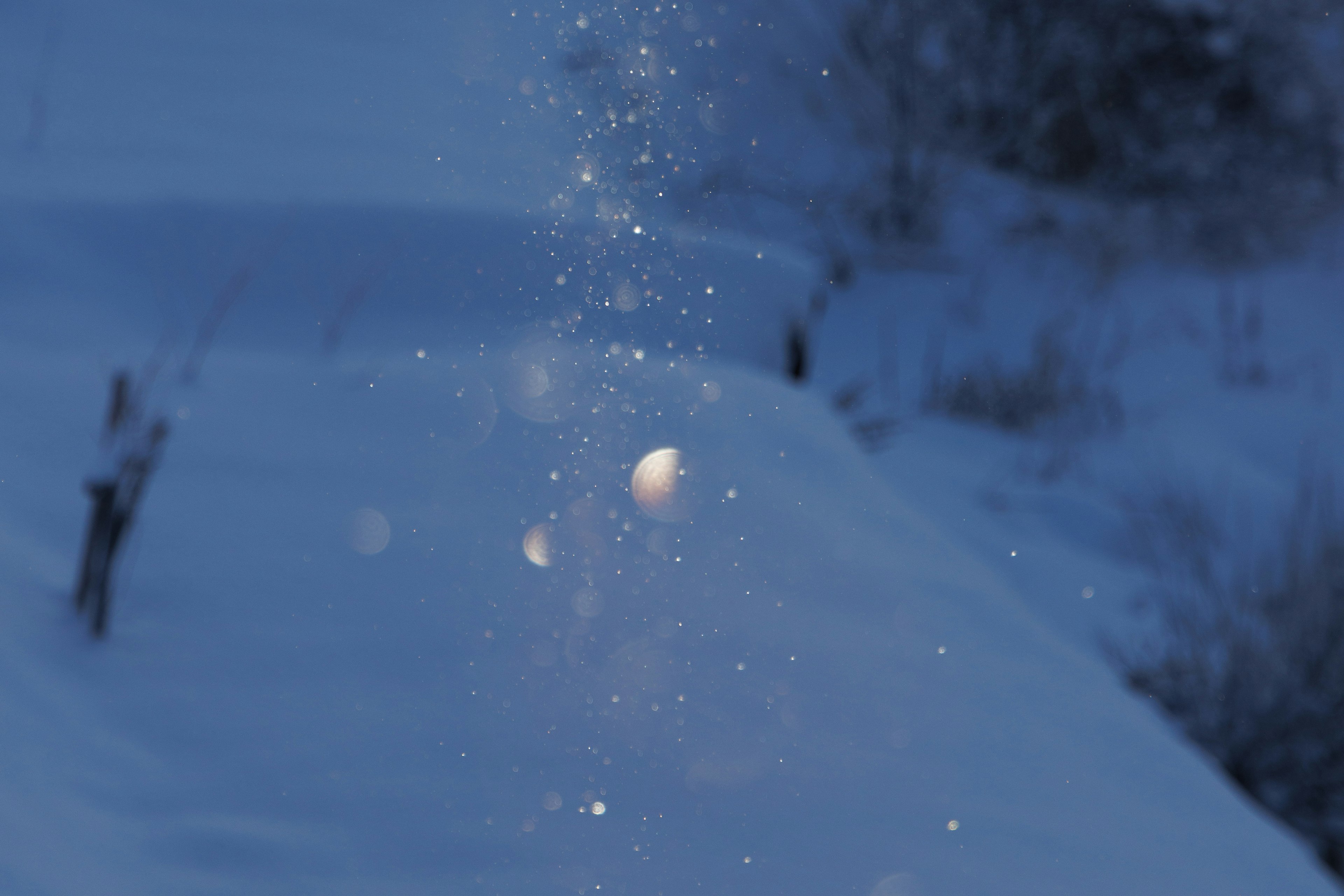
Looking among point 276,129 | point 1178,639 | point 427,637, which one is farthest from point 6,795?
point 276,129

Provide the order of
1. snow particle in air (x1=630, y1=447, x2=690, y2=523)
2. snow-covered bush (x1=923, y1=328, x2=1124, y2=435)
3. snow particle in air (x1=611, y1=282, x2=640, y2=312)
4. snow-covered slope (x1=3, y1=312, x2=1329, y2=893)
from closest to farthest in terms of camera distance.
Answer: snow-covered slope (x1=3, y1=312, x2=1329, y2=893) → snow particle in air (x1=630, y1=447, x2=690, y2=523) → snow particle in air (x1=611, y1=282, x2=640, y2=312) → snow-covered bush (x1=923, y1=328, x2=1124, y2=435)

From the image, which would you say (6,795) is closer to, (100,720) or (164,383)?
(100,720)

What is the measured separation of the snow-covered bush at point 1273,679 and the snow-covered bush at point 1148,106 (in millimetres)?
4831

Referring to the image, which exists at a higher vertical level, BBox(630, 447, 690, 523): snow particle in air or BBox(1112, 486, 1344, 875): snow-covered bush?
BBox(630, 447, 690, 523): snow particle in air

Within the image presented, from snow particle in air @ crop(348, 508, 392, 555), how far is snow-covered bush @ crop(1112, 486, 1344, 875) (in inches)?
64.9

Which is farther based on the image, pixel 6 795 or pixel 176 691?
pixel 176 691

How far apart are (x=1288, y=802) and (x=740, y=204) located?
4.63 m

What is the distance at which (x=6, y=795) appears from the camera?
79cm

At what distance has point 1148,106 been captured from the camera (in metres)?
7.14

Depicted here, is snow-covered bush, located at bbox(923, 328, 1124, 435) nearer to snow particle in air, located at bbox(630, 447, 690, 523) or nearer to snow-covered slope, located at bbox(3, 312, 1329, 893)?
snow-covered slope, located at bbox(3, 312, 1329, 893)

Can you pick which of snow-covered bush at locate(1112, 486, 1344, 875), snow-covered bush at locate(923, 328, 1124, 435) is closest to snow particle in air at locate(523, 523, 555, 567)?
snow-covered bush at locate(1112, 486, 1344, 875)

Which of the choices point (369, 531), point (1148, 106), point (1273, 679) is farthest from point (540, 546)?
point (1148, 106)

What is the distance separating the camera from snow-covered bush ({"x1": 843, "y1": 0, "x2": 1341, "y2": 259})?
6.78 metres

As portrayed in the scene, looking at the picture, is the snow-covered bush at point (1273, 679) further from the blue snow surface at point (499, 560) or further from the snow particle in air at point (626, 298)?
the snow particle in air at point (626, 298)
